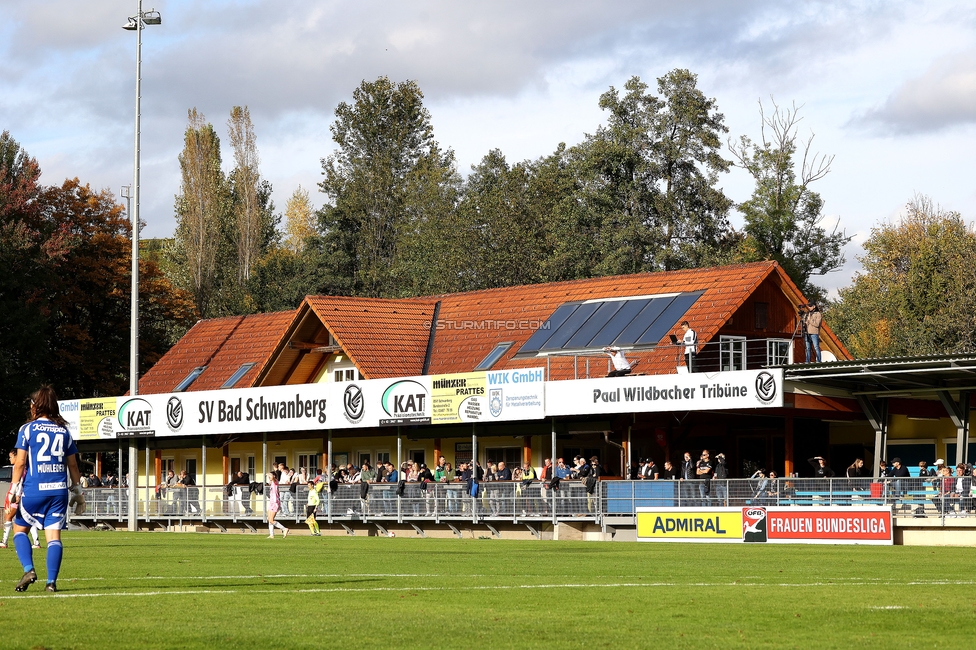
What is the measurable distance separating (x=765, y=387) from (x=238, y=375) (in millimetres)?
22172

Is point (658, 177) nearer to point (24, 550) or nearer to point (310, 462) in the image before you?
point (310, 462)

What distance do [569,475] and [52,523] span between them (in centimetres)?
2236

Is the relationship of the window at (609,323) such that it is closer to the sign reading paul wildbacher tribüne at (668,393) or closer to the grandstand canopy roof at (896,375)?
the sign reading paul wildbacher tribüne at (668,393)

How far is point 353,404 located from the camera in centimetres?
3938

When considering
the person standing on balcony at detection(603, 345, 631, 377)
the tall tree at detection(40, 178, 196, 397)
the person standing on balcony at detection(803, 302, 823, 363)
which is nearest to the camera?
the person standing on balcony at detection(603, 345, 631, 377)

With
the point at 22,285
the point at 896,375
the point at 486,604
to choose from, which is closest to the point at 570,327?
the point at 896,375

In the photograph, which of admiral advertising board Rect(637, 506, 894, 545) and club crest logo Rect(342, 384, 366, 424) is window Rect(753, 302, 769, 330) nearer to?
admiral advertising board Rect(637, 506, 894, 545)

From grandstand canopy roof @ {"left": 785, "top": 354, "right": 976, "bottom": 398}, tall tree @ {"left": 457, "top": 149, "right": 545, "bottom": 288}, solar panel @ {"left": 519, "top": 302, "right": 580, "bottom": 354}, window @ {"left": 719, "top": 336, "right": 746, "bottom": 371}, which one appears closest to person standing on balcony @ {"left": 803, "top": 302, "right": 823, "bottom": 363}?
window @ {"left": 719, "top": 336, "right": 746, "bottom": 371}

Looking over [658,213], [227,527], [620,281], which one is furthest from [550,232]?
[227,527]

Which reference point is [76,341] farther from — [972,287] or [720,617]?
[720,617]

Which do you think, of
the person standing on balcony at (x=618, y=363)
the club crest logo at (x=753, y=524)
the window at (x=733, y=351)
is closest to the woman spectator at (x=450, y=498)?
the person standing on balcony at (x=618, y=363)

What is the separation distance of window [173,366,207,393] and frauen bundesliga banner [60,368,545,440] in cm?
401

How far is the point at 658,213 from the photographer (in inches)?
2298

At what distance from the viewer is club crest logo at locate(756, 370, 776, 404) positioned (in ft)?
105
